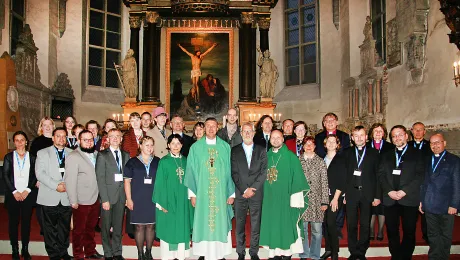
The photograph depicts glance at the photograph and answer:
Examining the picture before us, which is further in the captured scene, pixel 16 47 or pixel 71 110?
pixel 71 110

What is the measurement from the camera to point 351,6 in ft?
44.5

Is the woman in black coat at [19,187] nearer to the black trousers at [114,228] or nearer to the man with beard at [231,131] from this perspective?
the black trousers at [114,228]

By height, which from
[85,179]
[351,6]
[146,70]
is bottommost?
[85,179]

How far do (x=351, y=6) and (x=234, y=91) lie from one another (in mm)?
4514

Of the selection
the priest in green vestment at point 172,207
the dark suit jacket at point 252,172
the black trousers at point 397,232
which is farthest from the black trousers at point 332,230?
the priest in green vestment at point 172,207

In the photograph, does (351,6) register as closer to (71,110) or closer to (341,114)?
(341,114)

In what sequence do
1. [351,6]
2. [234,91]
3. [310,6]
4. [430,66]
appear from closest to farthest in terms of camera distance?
[430,66] < [351,6] < [234,91] < [310,6]

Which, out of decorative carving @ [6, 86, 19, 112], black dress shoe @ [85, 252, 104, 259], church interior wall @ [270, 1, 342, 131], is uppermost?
church interior wall @ [270, 1, 342, 131]

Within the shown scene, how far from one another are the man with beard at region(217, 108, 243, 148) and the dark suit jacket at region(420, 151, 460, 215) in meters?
2.84

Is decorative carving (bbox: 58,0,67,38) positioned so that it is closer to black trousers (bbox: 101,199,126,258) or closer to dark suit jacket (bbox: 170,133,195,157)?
dark suit jacket (bbox: 170,133,195,157)

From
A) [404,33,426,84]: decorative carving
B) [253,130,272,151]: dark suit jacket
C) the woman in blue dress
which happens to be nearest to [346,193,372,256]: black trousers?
[253,130,272,151]: dark suit jacket

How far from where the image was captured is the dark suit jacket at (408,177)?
5.43 meters

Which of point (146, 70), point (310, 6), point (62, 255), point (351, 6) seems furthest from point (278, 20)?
point (62, 255)

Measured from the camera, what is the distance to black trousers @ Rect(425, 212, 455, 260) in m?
5.36
